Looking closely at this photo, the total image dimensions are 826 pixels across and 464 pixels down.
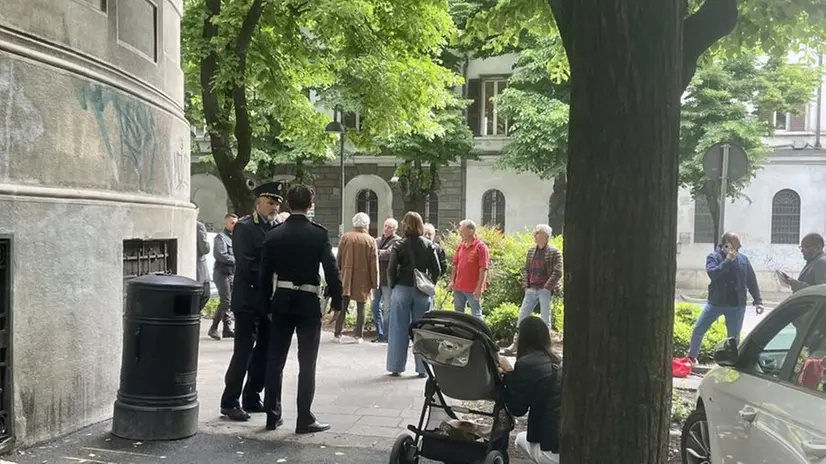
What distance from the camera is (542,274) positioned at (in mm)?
10602

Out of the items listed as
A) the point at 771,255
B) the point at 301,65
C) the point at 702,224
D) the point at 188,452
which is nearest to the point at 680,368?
the point at 188,452

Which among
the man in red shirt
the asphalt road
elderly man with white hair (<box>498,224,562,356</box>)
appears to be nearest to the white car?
the asphalt road

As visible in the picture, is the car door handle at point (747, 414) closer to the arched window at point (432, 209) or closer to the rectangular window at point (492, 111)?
the rectangular window at point (492, 111)

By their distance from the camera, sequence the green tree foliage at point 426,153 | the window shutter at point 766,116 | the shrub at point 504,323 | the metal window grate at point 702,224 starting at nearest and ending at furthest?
the shrub at point 504,323 → the window shutter at point 766,116 → the green tree foliage at point 426,153 → the metal window grate at point 702,224

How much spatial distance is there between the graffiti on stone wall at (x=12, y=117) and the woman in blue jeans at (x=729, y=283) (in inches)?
320

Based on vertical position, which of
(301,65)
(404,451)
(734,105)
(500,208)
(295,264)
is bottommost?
(404,451)

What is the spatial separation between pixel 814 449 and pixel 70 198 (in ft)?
17.1

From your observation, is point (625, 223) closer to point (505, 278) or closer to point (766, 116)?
point (505, 278)

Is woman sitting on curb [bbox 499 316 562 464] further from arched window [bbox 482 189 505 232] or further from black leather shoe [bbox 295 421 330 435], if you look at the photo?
arched window [bbox 482 189 505 232]

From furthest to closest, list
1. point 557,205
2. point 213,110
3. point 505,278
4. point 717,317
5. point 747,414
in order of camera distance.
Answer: point 557,205, point 213,110, point 505,278, point 717,317, point 747,414

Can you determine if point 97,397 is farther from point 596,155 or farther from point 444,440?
point 596,155

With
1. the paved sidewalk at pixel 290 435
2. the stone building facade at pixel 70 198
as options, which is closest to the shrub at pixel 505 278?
the paved sidewalk at pixel 290 435

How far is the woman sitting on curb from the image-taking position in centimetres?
469

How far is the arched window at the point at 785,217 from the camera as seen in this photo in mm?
29641
